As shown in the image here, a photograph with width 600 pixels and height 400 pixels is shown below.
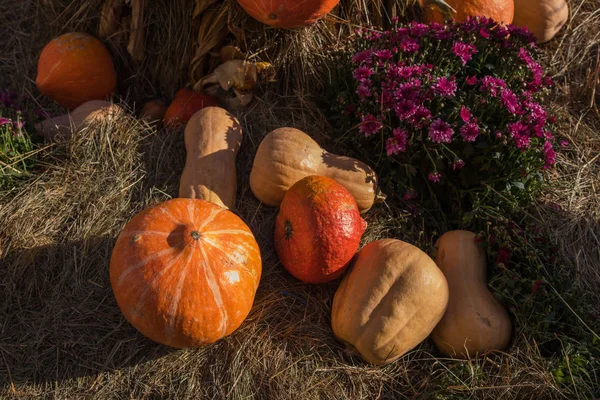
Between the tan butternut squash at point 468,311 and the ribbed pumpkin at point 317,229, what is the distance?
58cm

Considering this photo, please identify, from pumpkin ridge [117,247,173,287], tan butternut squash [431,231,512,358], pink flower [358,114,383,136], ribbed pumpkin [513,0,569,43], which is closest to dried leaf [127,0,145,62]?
pink flower [358,114,383,136]

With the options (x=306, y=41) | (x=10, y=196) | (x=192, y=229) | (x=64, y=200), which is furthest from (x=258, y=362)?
(x=306, y=41)

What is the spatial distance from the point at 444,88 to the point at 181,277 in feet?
5.87

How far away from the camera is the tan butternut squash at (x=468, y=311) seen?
274cm

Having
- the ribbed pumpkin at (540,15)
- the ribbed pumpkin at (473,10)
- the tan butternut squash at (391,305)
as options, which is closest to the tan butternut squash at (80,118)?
the tan butternut squash at (391,305)

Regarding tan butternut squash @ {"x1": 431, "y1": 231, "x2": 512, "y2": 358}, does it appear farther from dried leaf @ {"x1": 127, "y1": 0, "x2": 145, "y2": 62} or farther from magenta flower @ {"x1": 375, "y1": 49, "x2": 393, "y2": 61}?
dried leaf @ {"x1": 127, "y1": 0, "x2": 145, "y2": 62}

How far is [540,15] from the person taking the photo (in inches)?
166

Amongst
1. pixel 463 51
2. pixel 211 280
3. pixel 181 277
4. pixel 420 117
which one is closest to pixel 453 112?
pixel 420 117

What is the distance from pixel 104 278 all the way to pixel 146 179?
0.71 meters

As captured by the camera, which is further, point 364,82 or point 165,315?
point 364,82

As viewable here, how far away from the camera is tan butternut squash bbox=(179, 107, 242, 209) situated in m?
3.12

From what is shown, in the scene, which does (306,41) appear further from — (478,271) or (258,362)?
(258,362)

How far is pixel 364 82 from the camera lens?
321 cm

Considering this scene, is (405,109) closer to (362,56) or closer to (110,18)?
(362,56)
